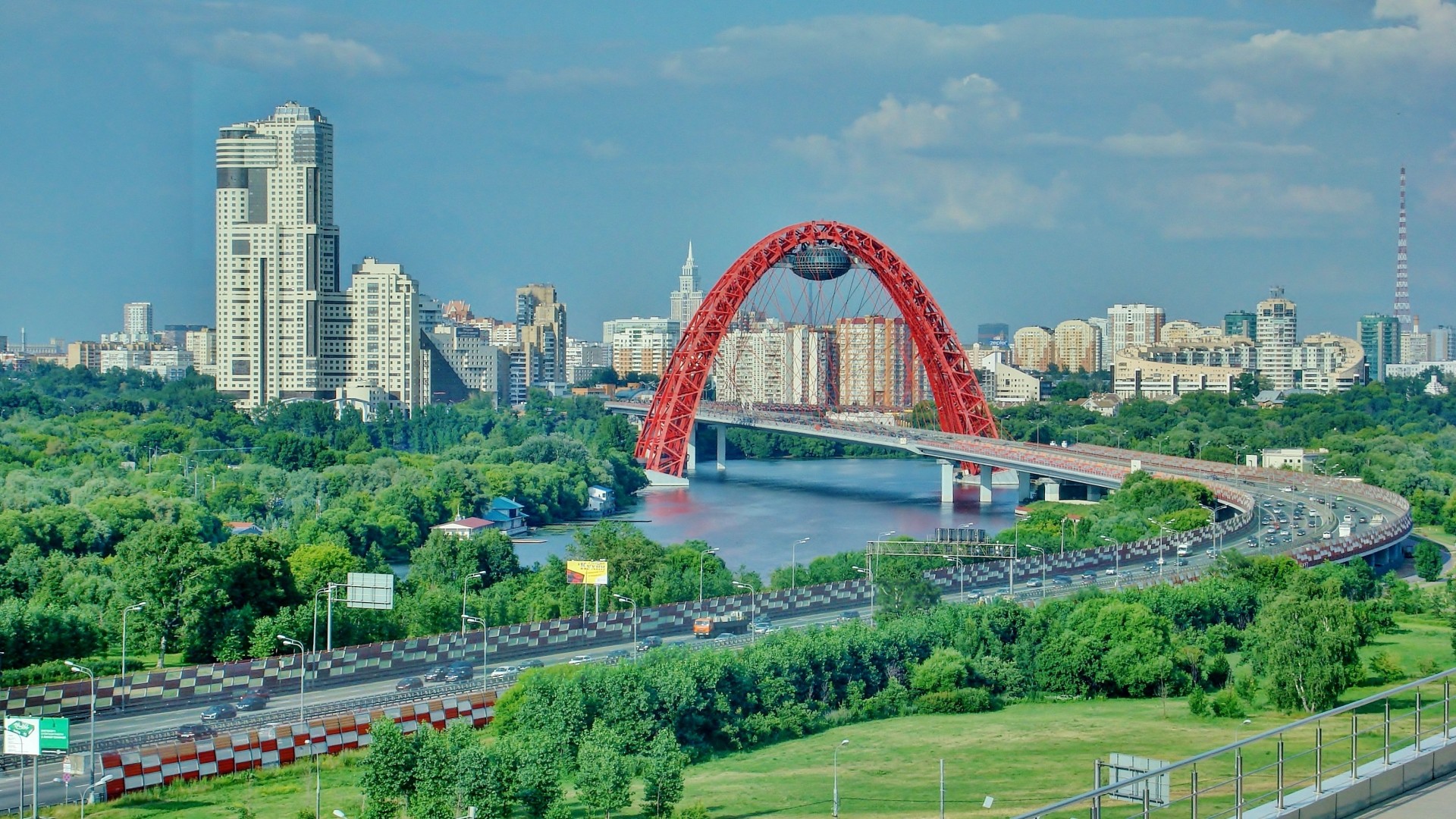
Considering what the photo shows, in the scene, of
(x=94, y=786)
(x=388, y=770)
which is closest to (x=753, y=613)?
(x=388, y=770)

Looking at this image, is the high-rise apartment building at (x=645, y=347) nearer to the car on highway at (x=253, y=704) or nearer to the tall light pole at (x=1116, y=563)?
the tall light pole at (x=1116, y=563)

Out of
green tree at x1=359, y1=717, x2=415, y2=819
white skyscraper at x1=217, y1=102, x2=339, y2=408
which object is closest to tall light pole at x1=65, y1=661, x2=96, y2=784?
green tree at x1=359, y1=717, x2=415, y2=819

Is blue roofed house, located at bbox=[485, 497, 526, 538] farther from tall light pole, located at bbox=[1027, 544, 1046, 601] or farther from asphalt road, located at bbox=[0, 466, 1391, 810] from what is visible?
asphalt road, located at bbox=[0, 466, 1391, 810]

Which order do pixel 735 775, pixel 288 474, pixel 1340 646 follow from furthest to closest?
1. pixel 288 474
2. pixel 1340 646
3. pixel 735 775

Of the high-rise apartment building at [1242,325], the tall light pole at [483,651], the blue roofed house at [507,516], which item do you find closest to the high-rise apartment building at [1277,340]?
the high-rise apartment building at [1242,325]

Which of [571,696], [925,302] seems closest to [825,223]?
[925,302]

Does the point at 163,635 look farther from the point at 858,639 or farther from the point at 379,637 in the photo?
the point at 858,639
